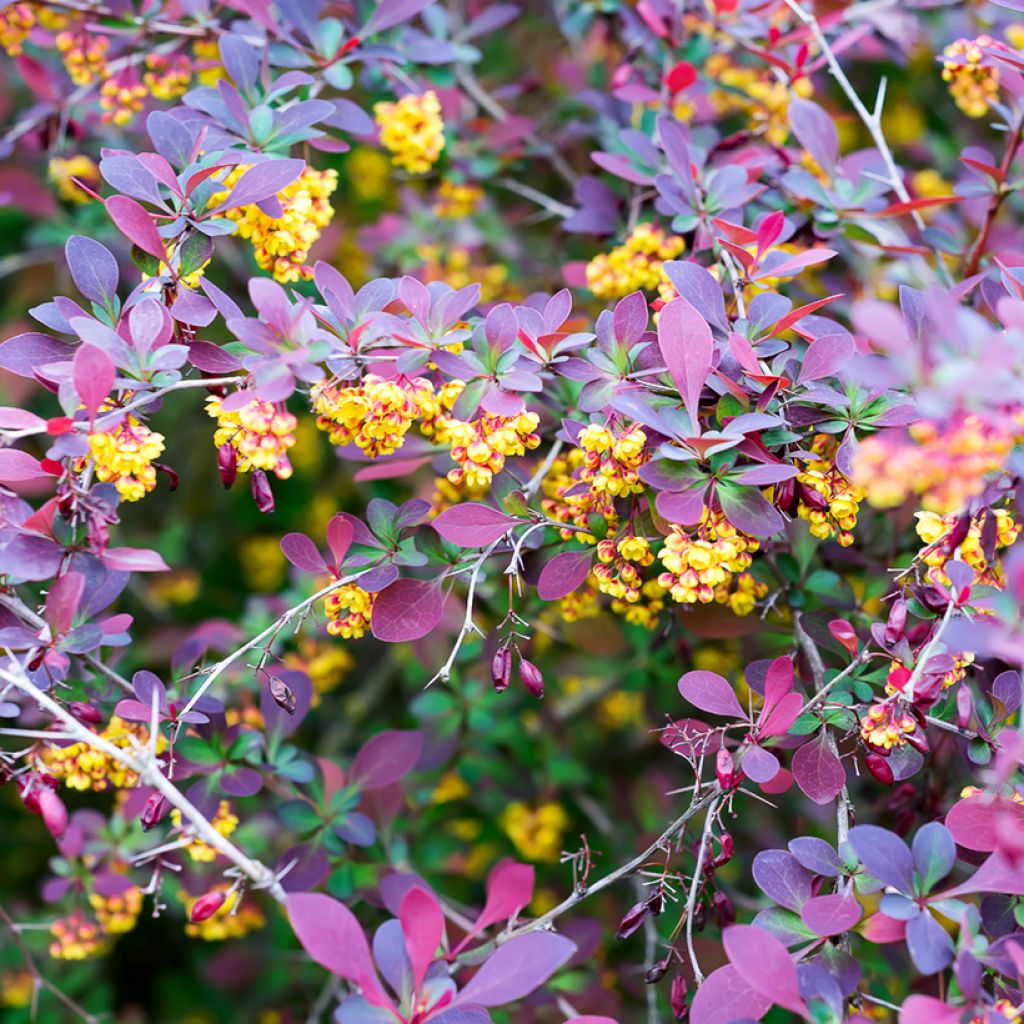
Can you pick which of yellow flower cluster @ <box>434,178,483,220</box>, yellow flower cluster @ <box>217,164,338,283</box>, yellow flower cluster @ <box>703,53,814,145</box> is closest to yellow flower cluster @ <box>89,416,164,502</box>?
yellow flower cluster @ <box>217,164,338,283</box>

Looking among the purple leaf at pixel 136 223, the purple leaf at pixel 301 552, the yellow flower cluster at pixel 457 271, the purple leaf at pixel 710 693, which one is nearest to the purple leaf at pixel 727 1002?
the purple leaf at pixel 710 693

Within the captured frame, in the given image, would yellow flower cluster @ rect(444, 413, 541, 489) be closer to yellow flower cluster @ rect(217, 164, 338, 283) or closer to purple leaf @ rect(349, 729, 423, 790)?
yellow flower cluster @ rect(217, 164, 338, 283)

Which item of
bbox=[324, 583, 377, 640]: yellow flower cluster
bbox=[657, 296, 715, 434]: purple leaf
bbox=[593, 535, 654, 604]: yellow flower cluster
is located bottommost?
bbox=[324, 583, 377, 640]: yellow flower cluster

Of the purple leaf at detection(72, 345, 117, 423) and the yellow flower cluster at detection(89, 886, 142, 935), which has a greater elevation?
the purple leaf at detection(72, 345, 117, 423)

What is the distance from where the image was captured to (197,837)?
108cm

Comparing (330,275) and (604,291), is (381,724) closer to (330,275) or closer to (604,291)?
(604,291)

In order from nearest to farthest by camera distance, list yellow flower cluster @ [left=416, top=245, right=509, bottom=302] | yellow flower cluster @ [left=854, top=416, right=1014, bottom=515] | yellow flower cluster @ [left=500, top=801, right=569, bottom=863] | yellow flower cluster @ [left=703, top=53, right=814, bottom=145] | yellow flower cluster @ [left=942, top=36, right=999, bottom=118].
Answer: yellow flower cluster @ [left=854, top=416, right=1014, bottom=515] < yellow flower cluster @ [left=942, top=36, right=999, bottom=118] < yellow flower cluster @ [left=703, top=53, right=814, bottom=145] < yellow flower cluster @ [left=500, top=801, right=569, bottom=863] < yellow flower cluster @ [left=416, top=245, right=509, bottom=302]

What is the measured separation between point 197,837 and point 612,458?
612 millimetres

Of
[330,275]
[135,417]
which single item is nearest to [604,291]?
[330,275]

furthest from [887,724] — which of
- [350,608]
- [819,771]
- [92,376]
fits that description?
A: [92,376]

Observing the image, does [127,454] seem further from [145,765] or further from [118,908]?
[118,908]

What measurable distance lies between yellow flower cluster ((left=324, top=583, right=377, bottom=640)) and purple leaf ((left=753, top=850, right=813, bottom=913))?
0.51m

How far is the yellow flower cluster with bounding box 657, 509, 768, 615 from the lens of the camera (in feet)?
3.32

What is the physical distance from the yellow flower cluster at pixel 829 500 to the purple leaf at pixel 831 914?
37cm
